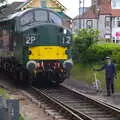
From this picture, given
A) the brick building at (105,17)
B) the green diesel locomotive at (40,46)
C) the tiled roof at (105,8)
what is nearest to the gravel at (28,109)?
the green diesel locomotive at (40,46)

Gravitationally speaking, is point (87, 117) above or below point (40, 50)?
below

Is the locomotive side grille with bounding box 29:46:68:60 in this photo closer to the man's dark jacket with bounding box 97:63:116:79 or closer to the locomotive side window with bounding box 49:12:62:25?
the locomotive side window with bounding box 49:12:62:25

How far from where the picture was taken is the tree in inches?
1350

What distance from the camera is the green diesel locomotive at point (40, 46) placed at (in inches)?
824

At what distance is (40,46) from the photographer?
21.0 metres

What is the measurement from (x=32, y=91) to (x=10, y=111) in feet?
38.2

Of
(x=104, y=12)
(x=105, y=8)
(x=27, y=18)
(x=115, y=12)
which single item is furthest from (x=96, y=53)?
(x=115, y=12)

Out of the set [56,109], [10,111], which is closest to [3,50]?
[56,109]

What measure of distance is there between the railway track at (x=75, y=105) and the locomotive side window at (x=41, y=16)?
280 centimetres

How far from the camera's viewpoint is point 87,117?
14258 mm

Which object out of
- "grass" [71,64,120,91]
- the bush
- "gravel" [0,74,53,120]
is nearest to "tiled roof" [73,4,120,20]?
the bush

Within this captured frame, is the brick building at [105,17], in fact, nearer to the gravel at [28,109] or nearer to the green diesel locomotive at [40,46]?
the green diesel locomotive at [40,46]

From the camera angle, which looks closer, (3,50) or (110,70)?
(110,70)

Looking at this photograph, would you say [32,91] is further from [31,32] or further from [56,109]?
[56,109]
